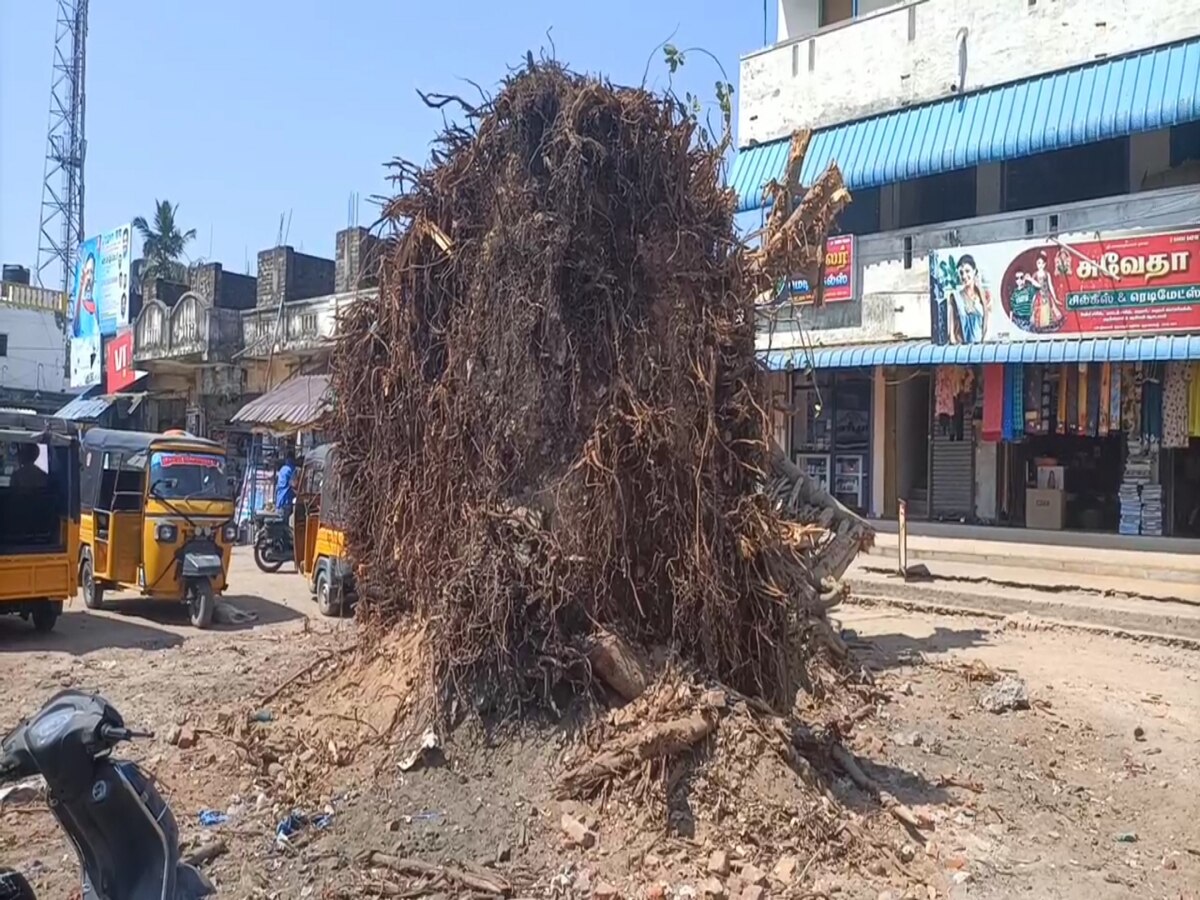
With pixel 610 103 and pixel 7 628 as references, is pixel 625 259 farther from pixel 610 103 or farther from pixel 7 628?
pixel 7 628

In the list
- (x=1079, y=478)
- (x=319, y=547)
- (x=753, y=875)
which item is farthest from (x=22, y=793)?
(x=1079, y=478)

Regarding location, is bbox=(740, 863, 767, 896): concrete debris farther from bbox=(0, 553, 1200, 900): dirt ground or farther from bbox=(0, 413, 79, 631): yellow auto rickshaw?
bbox=(0, 413, 79, 631): yellow auto rickshaw

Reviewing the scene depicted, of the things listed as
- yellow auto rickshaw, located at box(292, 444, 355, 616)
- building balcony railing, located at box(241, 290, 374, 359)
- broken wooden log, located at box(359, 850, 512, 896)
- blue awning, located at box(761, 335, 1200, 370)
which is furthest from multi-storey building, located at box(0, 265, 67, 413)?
broken wooden log, located at box(359, 850, 512, 896)

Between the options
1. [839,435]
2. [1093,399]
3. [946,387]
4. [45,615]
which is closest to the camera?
[45,615]

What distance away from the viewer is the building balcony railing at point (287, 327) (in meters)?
21.7

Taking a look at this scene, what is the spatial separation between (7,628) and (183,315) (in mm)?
16063

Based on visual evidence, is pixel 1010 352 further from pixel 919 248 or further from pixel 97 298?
pixel 97 298

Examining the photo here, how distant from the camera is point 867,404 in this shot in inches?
693

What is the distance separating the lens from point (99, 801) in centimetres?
300

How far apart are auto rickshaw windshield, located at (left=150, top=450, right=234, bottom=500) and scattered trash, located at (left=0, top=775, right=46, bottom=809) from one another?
636cm

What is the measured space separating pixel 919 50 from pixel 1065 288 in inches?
192

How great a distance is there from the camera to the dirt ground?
4609mm

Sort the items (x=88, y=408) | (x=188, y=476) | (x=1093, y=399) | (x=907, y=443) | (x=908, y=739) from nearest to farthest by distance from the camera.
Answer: (x=908, y=739) < (x=188, y=476) < (x=1093, y=399) < (x=907, y=443) < (x=88, y=408)

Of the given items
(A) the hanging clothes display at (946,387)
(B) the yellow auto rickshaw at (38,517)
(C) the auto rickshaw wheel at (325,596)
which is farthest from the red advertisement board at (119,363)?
(A) the hanging clothes display at (946,387)
